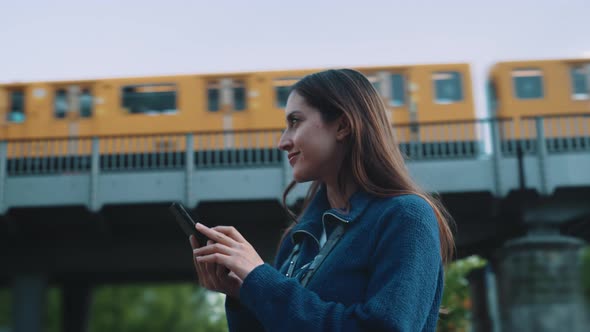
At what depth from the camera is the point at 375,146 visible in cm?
236

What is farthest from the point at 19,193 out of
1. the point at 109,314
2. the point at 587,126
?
the point at 109,314

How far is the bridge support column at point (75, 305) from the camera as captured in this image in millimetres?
28312

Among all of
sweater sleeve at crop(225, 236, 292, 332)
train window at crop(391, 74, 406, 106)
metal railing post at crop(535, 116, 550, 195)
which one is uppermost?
sweater sleeve at crop(225, 236, 292, 332)

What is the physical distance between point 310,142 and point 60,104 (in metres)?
22.3

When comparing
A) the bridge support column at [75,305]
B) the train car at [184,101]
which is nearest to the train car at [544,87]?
the train car at [184,101]

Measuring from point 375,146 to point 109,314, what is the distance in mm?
35535

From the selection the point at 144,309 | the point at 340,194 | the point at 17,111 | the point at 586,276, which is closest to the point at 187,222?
the point at 340,194

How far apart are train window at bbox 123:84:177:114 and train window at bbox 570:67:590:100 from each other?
11.6 m

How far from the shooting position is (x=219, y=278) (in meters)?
2.25

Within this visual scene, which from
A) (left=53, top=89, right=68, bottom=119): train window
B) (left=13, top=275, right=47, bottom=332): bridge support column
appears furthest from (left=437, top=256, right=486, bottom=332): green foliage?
(left=53, top=89, right=68, bottom=119): train window

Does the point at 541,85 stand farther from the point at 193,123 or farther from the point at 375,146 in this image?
the point at 375,146

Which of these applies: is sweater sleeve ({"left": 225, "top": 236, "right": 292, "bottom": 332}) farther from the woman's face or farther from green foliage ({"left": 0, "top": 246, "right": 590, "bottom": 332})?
green foliage ({"left": 0, "top": 246, "right": 590, "bottom": 332})

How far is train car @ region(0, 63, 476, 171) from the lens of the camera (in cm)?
2289

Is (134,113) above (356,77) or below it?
below
